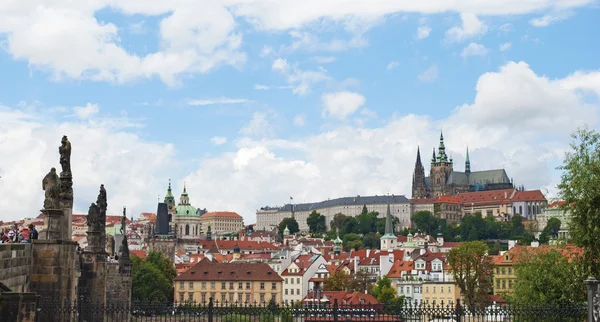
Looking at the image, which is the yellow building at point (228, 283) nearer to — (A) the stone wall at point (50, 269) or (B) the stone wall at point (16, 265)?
(A) the stone wall at point (50, 269)

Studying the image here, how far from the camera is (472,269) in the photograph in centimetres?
7012

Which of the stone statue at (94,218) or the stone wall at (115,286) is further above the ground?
the stone statue at (94,218)

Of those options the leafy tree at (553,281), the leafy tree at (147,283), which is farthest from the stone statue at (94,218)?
the leafy tree at (147,283)

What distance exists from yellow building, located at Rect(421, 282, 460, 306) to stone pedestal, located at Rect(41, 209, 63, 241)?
2591 inches

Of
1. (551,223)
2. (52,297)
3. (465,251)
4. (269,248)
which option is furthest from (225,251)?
(52,297)

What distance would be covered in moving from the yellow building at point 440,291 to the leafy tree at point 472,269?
10.6 m

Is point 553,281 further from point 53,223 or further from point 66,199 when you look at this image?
point 53,223

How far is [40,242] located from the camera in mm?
18797

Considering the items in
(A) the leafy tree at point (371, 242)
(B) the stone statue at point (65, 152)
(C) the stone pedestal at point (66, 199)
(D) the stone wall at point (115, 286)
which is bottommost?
(D) the stone wall at point (115, 286)

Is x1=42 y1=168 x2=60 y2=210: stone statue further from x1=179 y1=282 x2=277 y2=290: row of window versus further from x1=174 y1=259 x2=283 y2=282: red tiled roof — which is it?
x1=179 y1=282 x2=277 y2=290: row of window

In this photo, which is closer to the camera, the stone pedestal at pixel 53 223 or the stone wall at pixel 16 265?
the stone wall at pixel 16 265

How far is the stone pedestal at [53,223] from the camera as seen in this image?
61.7 ft

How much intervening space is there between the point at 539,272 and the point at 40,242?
19732mm

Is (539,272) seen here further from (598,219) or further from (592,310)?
(592,310)
